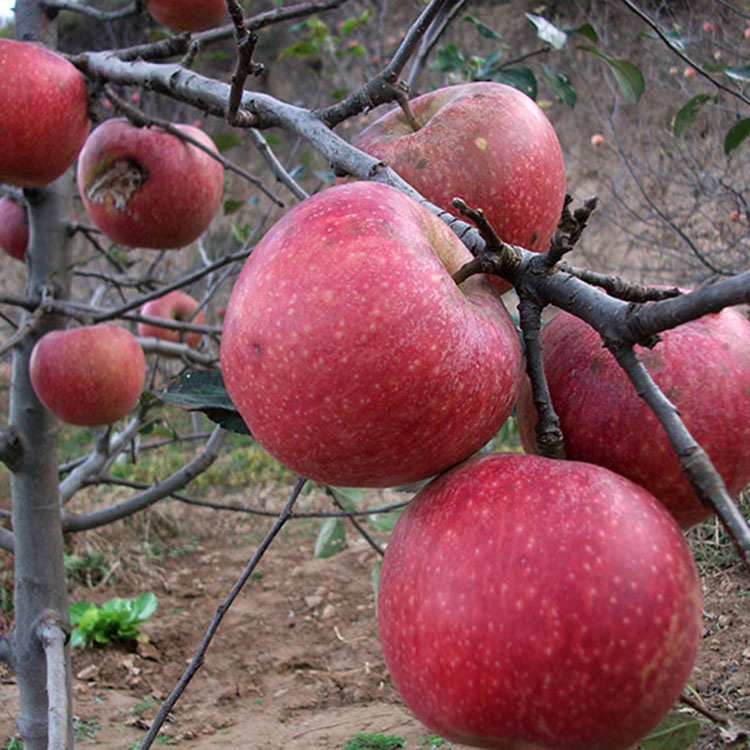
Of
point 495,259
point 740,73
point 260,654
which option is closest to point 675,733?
point 495,259

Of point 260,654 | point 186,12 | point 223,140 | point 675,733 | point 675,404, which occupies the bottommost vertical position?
point 260,654

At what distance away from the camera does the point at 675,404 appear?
1.99 ft

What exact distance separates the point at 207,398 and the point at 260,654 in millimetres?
2352

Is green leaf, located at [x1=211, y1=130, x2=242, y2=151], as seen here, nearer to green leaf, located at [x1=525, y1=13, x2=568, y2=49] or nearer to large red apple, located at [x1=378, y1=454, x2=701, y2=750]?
green leaf, located at [x1=525, y1=13, x2=568, y2=49]

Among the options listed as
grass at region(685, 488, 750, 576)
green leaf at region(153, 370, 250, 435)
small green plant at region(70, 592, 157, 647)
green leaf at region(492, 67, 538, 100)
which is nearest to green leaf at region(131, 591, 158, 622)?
small green plant at region(70, 592, 157, 647)

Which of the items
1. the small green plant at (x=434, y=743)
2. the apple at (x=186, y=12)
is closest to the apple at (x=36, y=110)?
Result: the apple at (x=186, y=12)

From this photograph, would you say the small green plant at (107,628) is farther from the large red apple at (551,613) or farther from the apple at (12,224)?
the large red apple at (551,613)

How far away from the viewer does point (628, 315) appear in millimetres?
508

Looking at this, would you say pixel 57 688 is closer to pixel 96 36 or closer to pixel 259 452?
pixel 259 452

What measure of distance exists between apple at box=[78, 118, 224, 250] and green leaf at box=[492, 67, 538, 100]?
2.49ft

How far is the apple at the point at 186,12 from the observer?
160 centimetres

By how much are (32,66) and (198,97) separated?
1.57 feet

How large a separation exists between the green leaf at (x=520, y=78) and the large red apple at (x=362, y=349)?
4.54 feet

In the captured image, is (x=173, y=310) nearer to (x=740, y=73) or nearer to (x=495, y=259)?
(x=740, y=73)
